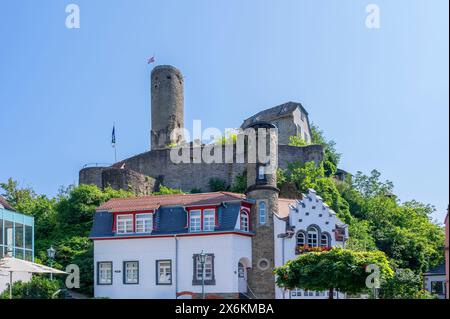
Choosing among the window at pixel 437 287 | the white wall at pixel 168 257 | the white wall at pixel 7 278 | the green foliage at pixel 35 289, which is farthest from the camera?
the window at pixel 437 287

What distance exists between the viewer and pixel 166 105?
3147 inches

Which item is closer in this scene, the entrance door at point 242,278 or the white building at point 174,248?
the white building at point 174,248

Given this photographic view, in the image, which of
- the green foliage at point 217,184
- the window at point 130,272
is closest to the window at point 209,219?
the window at point 130,272

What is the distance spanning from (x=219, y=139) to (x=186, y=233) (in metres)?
26.1

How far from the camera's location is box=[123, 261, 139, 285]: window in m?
42.2

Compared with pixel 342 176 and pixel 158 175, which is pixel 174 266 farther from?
pixel 342 176

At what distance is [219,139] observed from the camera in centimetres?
6719

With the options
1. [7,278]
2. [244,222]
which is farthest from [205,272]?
[7,278]

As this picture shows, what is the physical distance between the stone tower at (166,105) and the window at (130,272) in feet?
120

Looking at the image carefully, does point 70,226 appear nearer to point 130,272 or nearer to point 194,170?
point 130,272

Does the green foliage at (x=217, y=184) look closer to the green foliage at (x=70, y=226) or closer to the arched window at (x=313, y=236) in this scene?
the green foliage at (x=70, y=226)

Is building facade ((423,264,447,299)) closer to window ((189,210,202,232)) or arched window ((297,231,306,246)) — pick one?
arched window ((297,231,306,246))

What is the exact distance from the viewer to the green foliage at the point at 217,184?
6216cm
